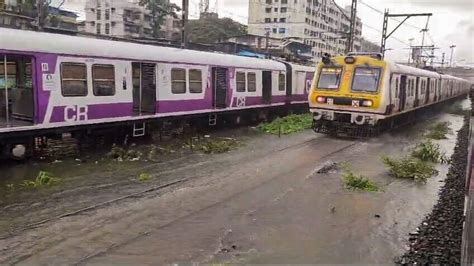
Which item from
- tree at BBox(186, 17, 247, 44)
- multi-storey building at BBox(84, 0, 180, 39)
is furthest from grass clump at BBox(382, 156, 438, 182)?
multi-storey building at BBox(84, 0, 180, 39)

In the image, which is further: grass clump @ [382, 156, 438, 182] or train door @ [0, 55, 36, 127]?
train door @ [0, 55, 36, 127]

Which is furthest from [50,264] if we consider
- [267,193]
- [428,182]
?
[428,182]

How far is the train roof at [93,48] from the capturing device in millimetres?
9219

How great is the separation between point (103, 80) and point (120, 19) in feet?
180

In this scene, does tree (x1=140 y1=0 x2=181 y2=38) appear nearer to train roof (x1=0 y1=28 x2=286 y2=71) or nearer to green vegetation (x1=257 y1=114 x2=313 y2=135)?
green vegetation (x1=257 y1=114 x2=313 y2=135)

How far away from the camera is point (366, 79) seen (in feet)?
48.5

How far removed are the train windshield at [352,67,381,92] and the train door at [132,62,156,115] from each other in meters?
6.12

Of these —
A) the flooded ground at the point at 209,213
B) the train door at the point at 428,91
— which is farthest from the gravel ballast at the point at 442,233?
the train door at the point at 428,91

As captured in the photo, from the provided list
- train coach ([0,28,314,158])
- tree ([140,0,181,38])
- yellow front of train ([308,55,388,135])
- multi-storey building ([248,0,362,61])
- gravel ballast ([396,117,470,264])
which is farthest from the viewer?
multi-storey building ([248,0,362,61])

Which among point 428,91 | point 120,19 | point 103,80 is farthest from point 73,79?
point 120,19

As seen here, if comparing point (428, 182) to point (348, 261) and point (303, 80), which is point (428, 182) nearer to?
point (348, 261)

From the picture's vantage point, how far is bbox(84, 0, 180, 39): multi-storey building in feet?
200

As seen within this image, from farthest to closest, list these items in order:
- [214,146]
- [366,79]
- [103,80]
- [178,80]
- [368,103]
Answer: [366,79], [368,103], [178,80], [214,146], [103,80]

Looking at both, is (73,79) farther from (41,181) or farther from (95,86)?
(41,181)
